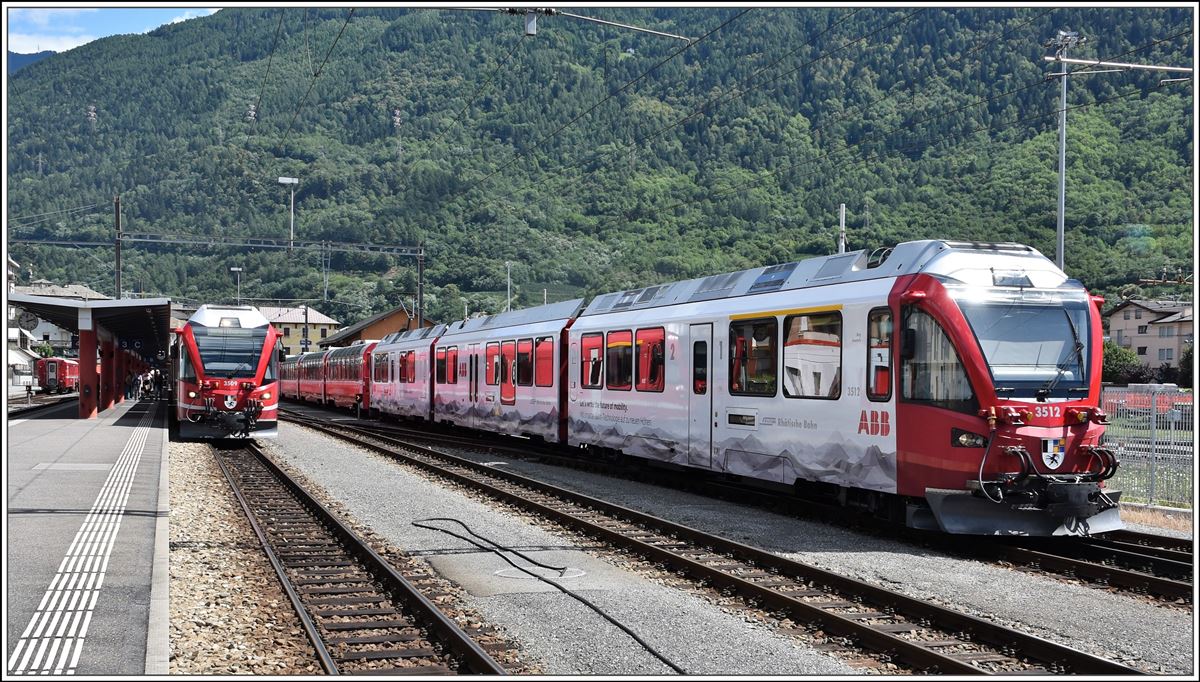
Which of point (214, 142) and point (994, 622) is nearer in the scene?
point (994, 622)

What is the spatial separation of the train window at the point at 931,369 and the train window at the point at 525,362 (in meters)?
13.9

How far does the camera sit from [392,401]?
41.5 meters

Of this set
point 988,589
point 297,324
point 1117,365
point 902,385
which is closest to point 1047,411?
point 902,385

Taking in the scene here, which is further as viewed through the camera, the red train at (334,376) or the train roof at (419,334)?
the red train at (334,376)

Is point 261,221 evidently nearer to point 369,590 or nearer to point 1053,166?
point 1053,166

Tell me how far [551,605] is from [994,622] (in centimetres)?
347

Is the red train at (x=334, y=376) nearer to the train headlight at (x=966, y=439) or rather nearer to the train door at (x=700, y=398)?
the train door at (x=700, y=398)

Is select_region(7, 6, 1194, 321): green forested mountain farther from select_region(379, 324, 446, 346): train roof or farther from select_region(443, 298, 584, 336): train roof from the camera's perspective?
select_region(379, 324, 446, 346): train roof

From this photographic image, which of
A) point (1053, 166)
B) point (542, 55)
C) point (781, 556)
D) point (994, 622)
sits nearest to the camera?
point (994, 622)

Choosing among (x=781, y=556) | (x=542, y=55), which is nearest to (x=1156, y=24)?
(x=542, y=55)

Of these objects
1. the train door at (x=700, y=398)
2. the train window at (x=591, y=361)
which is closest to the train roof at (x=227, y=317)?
the train window at (x=591, y=361)

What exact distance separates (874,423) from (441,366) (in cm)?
2259

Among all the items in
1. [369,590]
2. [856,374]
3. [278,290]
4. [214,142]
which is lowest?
[369,590]

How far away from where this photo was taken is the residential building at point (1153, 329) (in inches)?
2985
